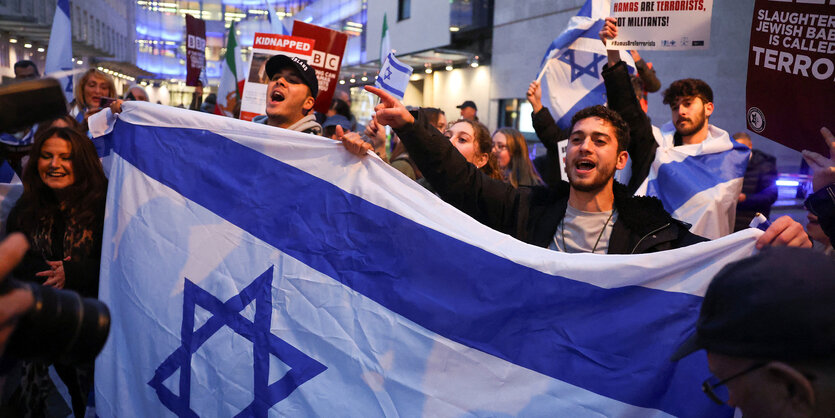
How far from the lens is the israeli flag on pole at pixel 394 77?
4691mm

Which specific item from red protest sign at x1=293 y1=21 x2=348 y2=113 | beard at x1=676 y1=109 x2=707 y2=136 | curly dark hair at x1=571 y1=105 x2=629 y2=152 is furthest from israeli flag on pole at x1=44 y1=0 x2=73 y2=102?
beard at x1=676 y1=109 x2=707 y2=136

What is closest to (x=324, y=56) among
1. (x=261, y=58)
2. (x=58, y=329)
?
(x=261, y=58)

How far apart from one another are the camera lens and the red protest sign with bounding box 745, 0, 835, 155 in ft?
8.10

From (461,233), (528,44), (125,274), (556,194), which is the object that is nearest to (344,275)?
(461,233)

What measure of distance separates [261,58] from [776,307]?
14.5 ft

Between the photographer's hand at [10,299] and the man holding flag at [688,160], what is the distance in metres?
3.19

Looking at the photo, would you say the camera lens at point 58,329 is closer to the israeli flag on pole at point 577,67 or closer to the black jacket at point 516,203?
the black jacket at point 516,203

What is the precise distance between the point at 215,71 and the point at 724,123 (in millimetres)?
59145

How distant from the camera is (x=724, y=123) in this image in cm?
1204

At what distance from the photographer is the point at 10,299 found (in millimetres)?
1050

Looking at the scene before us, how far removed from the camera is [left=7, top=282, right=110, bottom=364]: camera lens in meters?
1.08

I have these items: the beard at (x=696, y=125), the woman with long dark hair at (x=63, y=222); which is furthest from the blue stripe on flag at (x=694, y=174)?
the woman with long dark hair at (x=63, y=222)

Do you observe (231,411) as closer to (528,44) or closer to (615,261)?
(615,261)

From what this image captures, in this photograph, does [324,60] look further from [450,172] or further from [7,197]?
[450,172]
